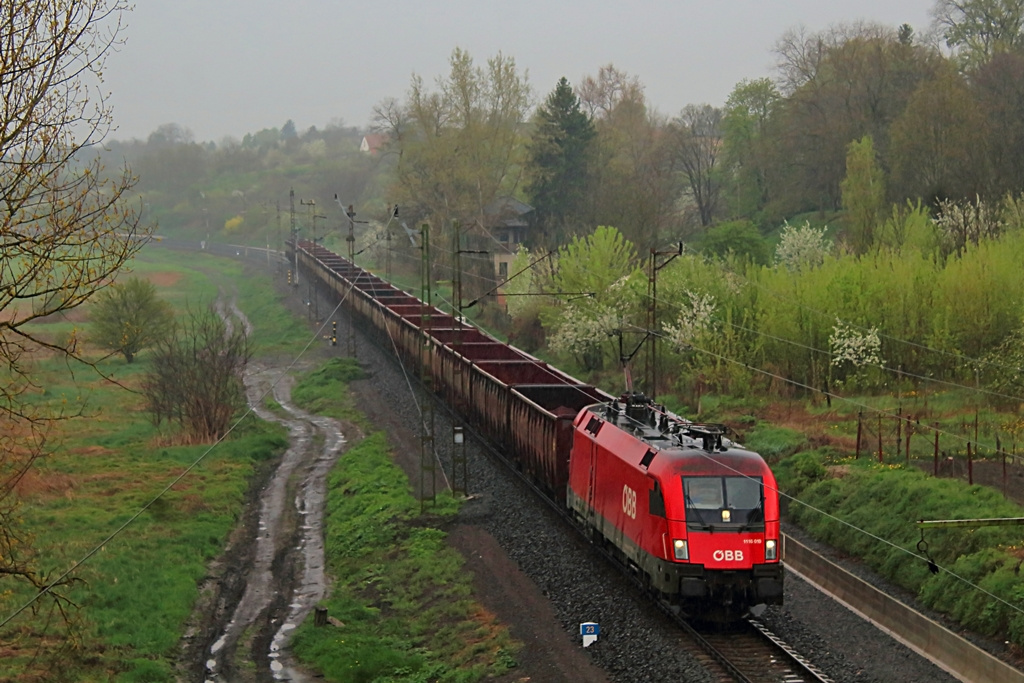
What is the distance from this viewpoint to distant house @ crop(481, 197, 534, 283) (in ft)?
249

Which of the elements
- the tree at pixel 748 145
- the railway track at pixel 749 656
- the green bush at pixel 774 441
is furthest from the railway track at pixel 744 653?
the tree at pixel 748 145

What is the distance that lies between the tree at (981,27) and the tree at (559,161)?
2793 cm

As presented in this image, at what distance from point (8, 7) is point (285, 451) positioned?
3039 cm

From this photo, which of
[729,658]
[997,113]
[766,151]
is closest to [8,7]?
[729,658]

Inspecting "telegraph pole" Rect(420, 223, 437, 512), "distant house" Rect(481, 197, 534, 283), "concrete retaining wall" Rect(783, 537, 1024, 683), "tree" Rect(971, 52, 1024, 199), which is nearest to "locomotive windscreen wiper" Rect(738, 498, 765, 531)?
"concrete retaining wall" Rect(783, 537, 1024, 683)

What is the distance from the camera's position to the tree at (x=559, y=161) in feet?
256

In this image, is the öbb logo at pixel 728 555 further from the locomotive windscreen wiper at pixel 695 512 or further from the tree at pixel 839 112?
the tree at pixel 839 112

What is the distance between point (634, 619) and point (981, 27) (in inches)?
3027

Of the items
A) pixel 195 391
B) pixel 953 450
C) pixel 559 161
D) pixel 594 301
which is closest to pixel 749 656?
pixel 953 450

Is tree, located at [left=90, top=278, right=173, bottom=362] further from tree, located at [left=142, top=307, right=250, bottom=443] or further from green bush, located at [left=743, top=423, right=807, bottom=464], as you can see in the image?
green bush, located at [left=743, top=423, right=807, bottom=464]

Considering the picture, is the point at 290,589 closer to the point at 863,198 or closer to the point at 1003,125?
the point at 863,198

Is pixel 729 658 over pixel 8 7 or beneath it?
beneath

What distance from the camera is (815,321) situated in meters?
40.7

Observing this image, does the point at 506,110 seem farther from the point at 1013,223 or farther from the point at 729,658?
the point at 729,658
